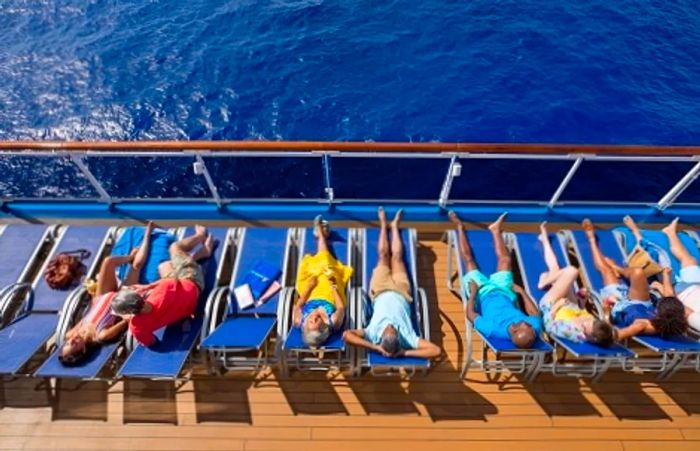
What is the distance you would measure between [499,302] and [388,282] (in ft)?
3.05

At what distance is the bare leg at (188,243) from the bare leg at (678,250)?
14.4 feet

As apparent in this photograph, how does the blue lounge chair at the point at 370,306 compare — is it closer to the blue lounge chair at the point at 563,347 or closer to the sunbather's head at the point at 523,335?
the sunbather's head at the point at 523,335

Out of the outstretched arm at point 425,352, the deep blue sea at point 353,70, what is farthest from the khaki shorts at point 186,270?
the deep blue sea at point 353,70

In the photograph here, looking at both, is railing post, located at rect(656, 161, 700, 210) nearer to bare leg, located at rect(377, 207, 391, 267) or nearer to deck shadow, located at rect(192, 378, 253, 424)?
bare leg, located at rect(377, 207, 391, 267)

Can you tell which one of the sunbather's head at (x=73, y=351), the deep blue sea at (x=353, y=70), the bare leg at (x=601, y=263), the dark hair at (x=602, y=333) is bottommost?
the sunbather's head at (x=73, y=351)

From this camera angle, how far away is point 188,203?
4895 mm

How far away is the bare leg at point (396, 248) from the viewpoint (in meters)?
4.08

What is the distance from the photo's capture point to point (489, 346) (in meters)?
3.49

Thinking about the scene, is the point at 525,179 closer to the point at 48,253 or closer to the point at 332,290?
the point at 332,290

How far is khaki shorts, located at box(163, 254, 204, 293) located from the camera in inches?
A: 152

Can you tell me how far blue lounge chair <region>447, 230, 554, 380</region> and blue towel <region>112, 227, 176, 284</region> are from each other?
8.78 feet

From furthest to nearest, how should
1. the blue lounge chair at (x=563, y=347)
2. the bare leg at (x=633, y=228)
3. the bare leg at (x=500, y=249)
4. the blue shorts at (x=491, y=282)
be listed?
the bare leg at (x=633, y=228), the bare leg at (x=500, y=249), the blue shorts at (x=491, y=282), the blue lounge chair at (x=563, y=347)

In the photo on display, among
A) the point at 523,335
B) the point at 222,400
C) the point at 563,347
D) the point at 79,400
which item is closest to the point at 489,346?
the point at 523,335

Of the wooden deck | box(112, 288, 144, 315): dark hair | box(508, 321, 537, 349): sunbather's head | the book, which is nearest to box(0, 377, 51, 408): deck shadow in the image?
the wooden deck
